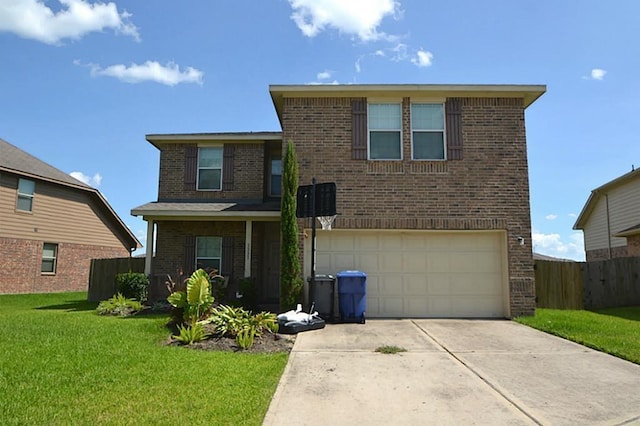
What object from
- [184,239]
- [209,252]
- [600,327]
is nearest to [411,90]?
[600,327]

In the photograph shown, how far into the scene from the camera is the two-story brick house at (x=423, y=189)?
10.7 m

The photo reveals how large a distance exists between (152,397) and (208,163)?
1142 centimetres

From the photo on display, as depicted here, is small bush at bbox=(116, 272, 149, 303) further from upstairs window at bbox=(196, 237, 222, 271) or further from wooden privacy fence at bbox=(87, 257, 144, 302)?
wooden privacy fence at bbox=(87, 257, 144, 302)

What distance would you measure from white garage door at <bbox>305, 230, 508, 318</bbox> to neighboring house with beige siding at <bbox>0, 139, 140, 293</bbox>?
14.1 meters

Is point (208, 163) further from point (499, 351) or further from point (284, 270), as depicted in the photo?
point (499, 351)

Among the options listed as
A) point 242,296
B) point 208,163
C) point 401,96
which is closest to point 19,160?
point 208,163

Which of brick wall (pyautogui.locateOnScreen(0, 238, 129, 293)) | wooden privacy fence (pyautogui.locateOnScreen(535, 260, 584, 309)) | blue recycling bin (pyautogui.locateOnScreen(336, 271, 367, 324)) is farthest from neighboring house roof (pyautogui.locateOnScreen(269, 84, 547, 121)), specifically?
brick wall (pyautogui.locateOnScreen(0, 238, 129, 293))

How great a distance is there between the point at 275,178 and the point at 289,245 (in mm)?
5579

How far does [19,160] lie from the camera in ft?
63.3

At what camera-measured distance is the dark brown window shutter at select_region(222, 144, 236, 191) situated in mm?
14898

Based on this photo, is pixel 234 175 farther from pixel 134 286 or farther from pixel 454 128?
pixel 454 128

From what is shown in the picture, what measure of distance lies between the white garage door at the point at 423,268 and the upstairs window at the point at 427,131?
199 centimetres

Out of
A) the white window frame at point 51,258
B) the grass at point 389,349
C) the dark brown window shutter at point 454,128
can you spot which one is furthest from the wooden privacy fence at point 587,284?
the white window frame at point 51,258

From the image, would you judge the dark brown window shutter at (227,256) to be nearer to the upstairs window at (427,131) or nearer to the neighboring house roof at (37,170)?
the upstairs window at (427,131)
